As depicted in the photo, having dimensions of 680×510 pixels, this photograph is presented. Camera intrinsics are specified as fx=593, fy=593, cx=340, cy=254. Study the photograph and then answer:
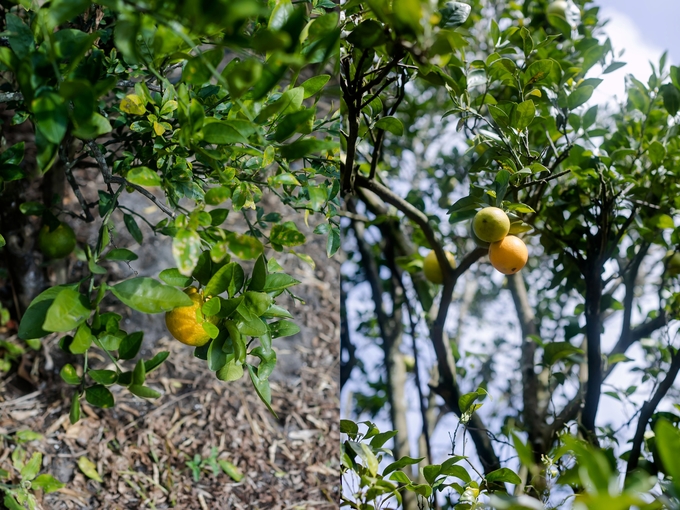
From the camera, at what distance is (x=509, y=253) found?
0.93 meters

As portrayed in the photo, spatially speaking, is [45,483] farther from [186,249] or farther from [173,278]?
[186,249]

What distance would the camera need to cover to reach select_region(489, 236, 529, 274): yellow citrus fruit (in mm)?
927

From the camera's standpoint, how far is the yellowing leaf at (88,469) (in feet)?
4.85

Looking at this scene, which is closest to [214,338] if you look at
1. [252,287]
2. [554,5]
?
[252,287]

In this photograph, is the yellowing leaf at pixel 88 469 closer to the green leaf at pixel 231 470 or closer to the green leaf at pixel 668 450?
the green leaf at pixel 231 470

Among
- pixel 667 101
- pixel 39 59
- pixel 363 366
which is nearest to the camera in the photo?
pixel 39 59

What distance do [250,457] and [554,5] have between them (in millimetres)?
1432

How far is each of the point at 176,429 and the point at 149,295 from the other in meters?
1.13

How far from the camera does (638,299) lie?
206cm

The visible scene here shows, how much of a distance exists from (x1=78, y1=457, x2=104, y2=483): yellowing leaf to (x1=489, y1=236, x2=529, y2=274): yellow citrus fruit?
3.77 feet

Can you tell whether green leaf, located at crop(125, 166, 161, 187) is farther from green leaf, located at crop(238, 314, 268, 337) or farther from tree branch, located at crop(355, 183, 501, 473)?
tree branch, located at crop(355, 183, 501, 473)

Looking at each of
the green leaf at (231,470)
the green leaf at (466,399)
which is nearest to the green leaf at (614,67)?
the green leaf at (466,399)

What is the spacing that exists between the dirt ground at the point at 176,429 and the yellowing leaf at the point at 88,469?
14 millimetres

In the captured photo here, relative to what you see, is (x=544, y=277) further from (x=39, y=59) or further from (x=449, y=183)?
(x=39, y=59)
